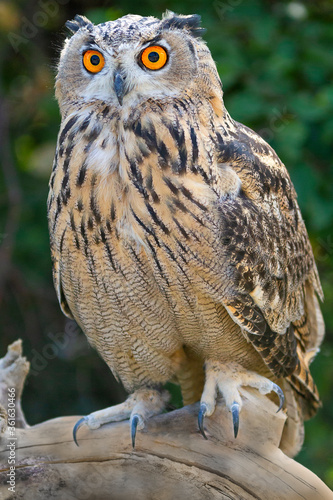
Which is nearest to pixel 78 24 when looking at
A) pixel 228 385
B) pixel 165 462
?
pixel 228 385

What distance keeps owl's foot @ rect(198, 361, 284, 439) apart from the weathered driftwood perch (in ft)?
0.12

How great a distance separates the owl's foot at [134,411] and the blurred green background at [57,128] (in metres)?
0.95

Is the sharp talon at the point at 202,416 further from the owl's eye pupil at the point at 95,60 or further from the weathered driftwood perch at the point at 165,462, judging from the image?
the owl's eye pupil at the point at 95,60

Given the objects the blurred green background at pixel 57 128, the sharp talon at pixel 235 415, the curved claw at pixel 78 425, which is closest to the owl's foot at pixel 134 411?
the curved claw at pixel 78 425

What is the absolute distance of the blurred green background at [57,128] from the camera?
3004mm

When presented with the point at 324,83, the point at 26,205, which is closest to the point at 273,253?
the point at 324,83

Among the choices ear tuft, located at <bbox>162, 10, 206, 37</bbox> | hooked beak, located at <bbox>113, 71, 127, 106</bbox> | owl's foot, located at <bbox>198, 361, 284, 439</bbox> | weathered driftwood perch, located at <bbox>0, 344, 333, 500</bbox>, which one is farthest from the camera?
owl's foot, located at <bbox>198, 361, 284, 439</bbox>

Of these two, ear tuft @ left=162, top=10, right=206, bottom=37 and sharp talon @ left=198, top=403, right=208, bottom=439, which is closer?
ear tuft @ left=162, top=10, right=206, bottom=37

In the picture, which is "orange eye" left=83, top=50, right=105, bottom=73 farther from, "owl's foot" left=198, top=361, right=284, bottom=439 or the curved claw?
the curved claw

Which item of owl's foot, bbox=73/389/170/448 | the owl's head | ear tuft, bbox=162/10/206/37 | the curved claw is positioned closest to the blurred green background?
the owl's head

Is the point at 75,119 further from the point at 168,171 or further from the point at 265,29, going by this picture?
the point at 265,29

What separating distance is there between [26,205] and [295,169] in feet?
4.68

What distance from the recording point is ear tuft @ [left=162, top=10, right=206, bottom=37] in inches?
79.0

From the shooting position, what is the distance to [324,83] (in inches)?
123
